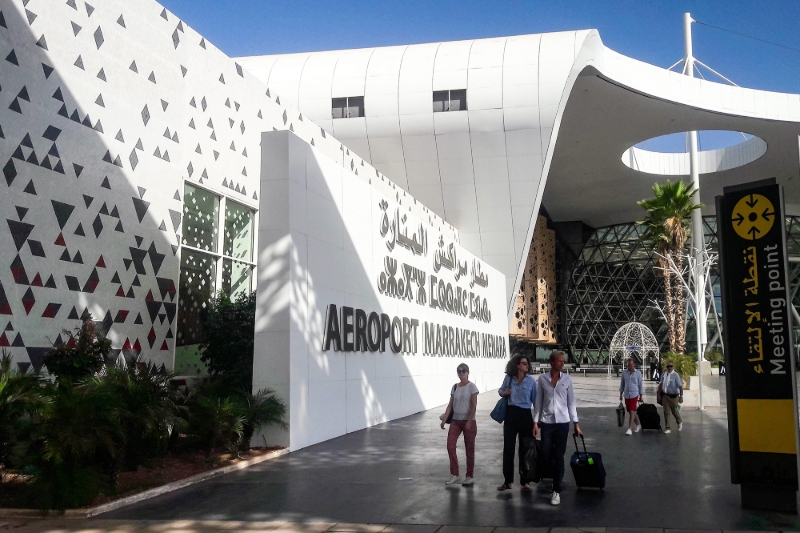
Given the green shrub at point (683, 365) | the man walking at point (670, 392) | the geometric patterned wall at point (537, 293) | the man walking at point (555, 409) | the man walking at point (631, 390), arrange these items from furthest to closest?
the geometric patterned wall at point (537, 293), the green shrub at point (683, 365), the man walking at point (670, 392), the man walking at point (631, 390), the man walking at point (555, 409)

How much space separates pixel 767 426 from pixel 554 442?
2.28 meters

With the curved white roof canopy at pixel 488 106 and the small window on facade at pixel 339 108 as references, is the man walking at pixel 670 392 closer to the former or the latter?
the curved white roof canopy at pixel 488 106

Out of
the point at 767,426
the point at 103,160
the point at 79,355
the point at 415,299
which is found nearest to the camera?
the point at 767,426

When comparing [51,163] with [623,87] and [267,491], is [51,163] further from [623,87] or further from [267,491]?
[623,87]

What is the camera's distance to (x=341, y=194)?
51.6 feet

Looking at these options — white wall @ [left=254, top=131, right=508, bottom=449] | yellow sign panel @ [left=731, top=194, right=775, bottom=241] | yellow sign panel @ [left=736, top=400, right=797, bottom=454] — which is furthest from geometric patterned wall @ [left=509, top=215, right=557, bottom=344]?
yellow sign panel @ [left=736, top=400, right=797, bottom=454]

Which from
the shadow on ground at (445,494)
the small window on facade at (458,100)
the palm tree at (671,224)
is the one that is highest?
the small window on facade at (458,100)

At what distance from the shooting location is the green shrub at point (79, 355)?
10.8 meters

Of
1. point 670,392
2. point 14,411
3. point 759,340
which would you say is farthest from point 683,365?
point 14,411

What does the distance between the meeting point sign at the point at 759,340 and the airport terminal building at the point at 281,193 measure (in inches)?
280

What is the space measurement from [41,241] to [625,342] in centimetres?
3830

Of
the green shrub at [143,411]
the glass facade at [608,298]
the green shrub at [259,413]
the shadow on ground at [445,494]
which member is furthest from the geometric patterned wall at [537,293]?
the green shrub at [143,411]

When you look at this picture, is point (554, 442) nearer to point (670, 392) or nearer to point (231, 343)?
point (231, 343)

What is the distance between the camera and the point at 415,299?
2066 cm
